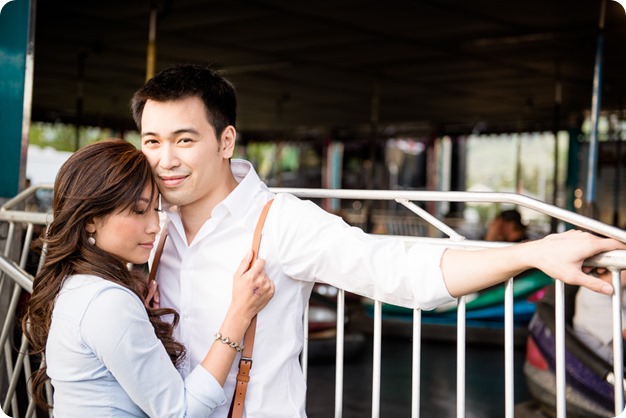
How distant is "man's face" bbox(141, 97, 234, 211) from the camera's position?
1.47 meters

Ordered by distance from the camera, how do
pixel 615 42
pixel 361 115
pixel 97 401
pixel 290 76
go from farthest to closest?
pixel 361 115 → pixel 290 76 → pixel 615 42 → pixel 97 401

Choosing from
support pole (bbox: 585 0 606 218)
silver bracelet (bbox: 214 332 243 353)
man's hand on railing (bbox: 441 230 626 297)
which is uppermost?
support pole (bbox: 585 0 606 218)

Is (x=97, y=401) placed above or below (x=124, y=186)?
below

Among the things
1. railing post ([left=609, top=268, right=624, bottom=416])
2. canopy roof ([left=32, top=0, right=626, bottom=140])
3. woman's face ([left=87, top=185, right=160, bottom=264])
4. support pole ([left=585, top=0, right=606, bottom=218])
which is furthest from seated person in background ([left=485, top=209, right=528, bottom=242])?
woman's face ([left=87, top=185, right=160, bottom=264])

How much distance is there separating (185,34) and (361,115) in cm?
651

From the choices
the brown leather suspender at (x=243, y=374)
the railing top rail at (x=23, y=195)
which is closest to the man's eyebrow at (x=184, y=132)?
the brown leather suspender at (x=243, y=374)

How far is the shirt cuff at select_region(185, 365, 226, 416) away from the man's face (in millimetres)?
387

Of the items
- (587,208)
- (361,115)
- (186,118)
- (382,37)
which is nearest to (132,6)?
(382,37)

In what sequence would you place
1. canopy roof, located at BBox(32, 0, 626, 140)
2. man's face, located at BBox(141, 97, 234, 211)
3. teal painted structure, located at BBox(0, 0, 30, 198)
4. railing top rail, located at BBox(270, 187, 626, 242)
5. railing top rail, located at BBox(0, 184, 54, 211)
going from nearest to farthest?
railing top rail, located at BBox(270, 187, 626, 242), man's face, located at BBox(141, 97, 234, 211), railing top rail, located at BBox(0, 184, 54, 211), teal painted structure, located at BBox(0, 0, 30, 198), canopy roof, located at BBox(32, 0, 626, 140)

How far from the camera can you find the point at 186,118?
148 cm

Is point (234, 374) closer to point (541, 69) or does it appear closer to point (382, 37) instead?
point (382, 37)

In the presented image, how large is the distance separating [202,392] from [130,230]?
34 centimetres

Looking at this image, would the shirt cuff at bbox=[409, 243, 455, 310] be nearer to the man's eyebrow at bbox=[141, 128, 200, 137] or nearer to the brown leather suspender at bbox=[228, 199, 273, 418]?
the brown leather suspender at bbox=[228, 199, 273, 418]

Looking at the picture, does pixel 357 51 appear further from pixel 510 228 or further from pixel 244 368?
pixel 244 368
